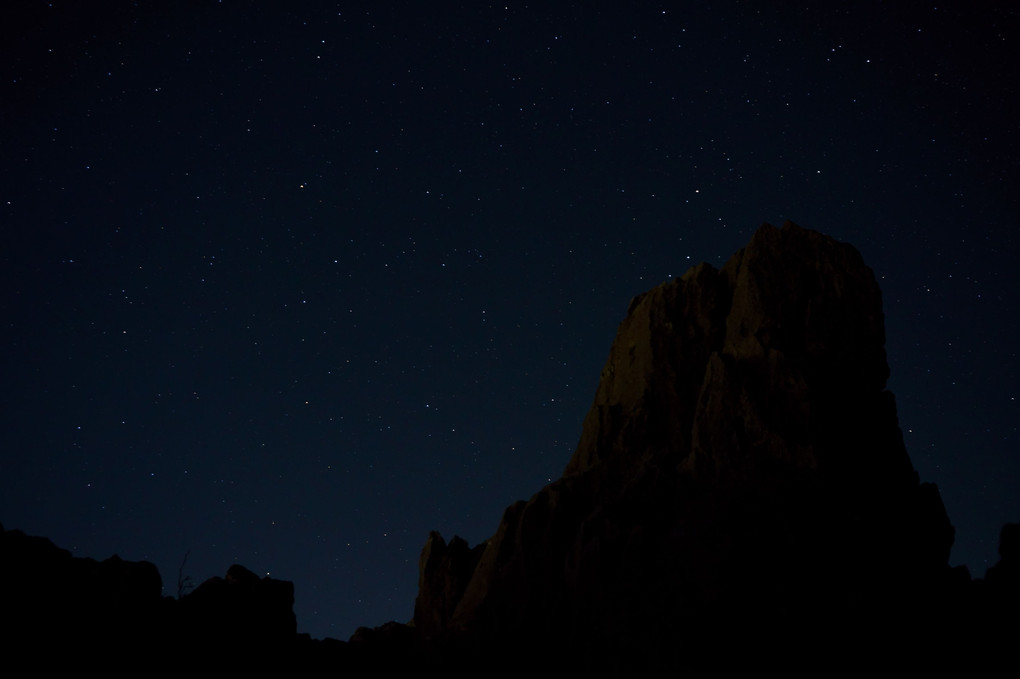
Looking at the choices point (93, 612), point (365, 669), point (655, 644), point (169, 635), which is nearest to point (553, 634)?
point (655, 644)

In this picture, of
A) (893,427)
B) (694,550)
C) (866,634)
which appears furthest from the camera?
(893,427)

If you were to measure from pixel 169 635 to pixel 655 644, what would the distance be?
63.5 feet

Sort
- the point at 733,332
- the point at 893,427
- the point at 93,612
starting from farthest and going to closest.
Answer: the point at 733,332 → the point at 893,427 → the point at 93,612

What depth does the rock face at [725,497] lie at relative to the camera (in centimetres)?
2920

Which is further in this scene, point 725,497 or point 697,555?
point 725,497

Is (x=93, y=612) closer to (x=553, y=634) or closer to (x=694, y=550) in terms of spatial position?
(x=553, y=634)

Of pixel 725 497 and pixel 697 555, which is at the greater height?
pixel 725 497

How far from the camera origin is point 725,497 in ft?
106

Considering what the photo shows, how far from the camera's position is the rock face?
2920 cm

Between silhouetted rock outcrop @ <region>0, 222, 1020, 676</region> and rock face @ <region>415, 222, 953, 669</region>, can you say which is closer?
silhouetted rock outcrop @ <region>0, 222, 1020, 676</region>

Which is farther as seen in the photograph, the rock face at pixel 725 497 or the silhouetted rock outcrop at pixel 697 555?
the rock face at pixel 725 497

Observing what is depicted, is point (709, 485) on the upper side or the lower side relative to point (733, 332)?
lower

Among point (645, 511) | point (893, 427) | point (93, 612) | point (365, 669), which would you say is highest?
point (893, 427)

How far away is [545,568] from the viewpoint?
35.3 meters
